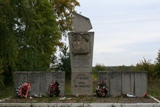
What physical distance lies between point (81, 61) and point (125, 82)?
210 cm

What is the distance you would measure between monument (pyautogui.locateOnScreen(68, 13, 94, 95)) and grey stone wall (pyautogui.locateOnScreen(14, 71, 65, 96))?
613 millimetres

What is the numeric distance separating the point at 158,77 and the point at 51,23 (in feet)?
33.6

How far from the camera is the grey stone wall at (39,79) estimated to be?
44.2 feet

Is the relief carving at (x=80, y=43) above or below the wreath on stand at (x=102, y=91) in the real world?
above

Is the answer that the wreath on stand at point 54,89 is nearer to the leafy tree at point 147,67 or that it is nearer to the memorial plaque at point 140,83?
the memorial plaque at point 140,83

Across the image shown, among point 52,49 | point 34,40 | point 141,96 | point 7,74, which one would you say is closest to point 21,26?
point 34,40

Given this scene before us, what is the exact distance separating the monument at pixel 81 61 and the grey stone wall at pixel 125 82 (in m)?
0.61

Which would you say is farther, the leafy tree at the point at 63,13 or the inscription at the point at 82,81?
the leafy tree at the point at 63,13

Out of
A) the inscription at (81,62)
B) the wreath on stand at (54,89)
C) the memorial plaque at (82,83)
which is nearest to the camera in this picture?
the wreath on stand at (54,89)

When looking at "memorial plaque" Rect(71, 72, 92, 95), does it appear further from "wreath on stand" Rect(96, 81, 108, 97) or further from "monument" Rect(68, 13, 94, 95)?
"wreath on stand" Rect(96, 81, 108, 97)

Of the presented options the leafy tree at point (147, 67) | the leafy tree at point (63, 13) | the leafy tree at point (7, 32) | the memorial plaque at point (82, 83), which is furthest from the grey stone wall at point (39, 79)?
the leafy tree at point (63, 13)

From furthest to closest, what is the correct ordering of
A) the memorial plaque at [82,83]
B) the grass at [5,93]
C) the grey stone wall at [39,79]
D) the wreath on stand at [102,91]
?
1. the grass at [5,93]
2. the memorial plaque at [82,83]
3. the grey stone wall at [39,79]
4. the wreath on stand at [102,91]

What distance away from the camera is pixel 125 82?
44.5 ft

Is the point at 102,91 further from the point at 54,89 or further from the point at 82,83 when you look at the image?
the point at 54,89
